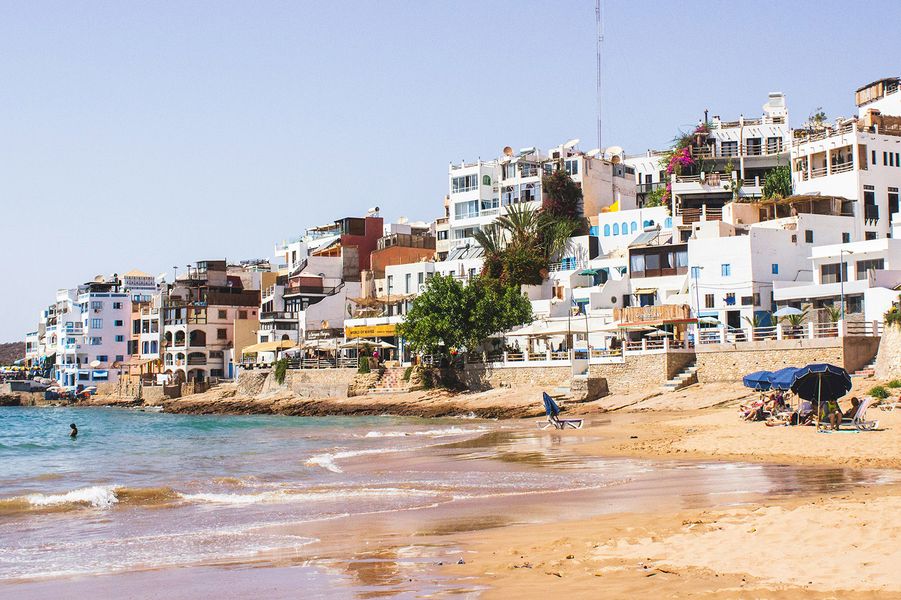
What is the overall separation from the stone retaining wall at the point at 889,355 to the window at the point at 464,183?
156ft

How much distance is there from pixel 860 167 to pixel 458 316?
26.7m

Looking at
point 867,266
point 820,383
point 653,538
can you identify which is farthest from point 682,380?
point 653,538

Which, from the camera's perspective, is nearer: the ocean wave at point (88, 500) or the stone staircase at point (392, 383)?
the ocean wave at point (88, 500)

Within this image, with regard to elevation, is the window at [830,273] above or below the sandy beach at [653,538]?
above

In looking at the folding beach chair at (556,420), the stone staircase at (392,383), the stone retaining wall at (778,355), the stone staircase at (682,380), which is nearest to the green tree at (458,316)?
the stone staircase at (392,383)

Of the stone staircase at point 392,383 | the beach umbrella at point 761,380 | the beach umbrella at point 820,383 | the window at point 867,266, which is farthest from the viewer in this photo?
the stone staircase at point 392,383

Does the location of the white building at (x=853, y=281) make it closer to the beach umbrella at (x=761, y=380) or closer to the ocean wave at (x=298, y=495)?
the beach umbrella at (x=761, y=380)

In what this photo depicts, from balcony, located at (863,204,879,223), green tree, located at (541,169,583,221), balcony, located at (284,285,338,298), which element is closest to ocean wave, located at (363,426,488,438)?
balcony, located at (863,204,879,223)

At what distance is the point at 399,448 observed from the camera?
33.6 metres

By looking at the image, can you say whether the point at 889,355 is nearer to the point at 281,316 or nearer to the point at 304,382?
the point at 304,382

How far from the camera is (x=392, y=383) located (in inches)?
2621

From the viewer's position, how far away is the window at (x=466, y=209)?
271 ft

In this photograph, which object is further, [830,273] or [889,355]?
[830,273]

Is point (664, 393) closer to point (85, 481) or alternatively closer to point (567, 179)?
point (85, 481)
